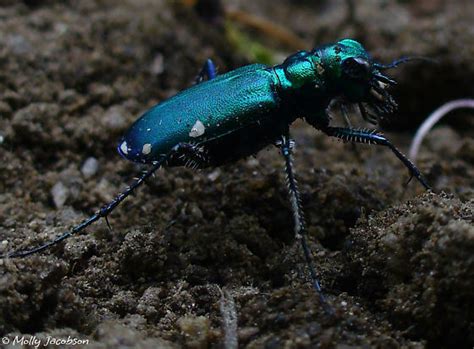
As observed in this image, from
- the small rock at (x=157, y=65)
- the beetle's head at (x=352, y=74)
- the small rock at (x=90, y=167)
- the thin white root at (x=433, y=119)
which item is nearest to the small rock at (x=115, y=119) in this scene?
the small rock at (x=90, y=167)

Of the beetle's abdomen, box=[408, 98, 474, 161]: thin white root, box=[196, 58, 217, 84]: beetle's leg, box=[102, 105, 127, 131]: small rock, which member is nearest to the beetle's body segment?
the beetle's abdomen

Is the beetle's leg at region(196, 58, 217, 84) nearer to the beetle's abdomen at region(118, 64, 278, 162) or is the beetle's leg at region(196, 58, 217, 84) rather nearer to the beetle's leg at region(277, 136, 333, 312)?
the beetle's abdomen at region(118, 64, 278, 162)

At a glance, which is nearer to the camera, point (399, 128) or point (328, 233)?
point (328, 233)

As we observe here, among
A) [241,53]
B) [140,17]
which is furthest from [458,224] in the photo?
[140,17]

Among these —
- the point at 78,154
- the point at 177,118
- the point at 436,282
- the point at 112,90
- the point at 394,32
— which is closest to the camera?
the point at 436,282

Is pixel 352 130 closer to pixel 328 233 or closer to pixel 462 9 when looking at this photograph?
pixel 328 233

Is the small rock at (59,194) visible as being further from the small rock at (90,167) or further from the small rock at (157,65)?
the small rock at (157,65)

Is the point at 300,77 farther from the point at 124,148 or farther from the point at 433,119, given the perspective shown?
the point at 433,119
